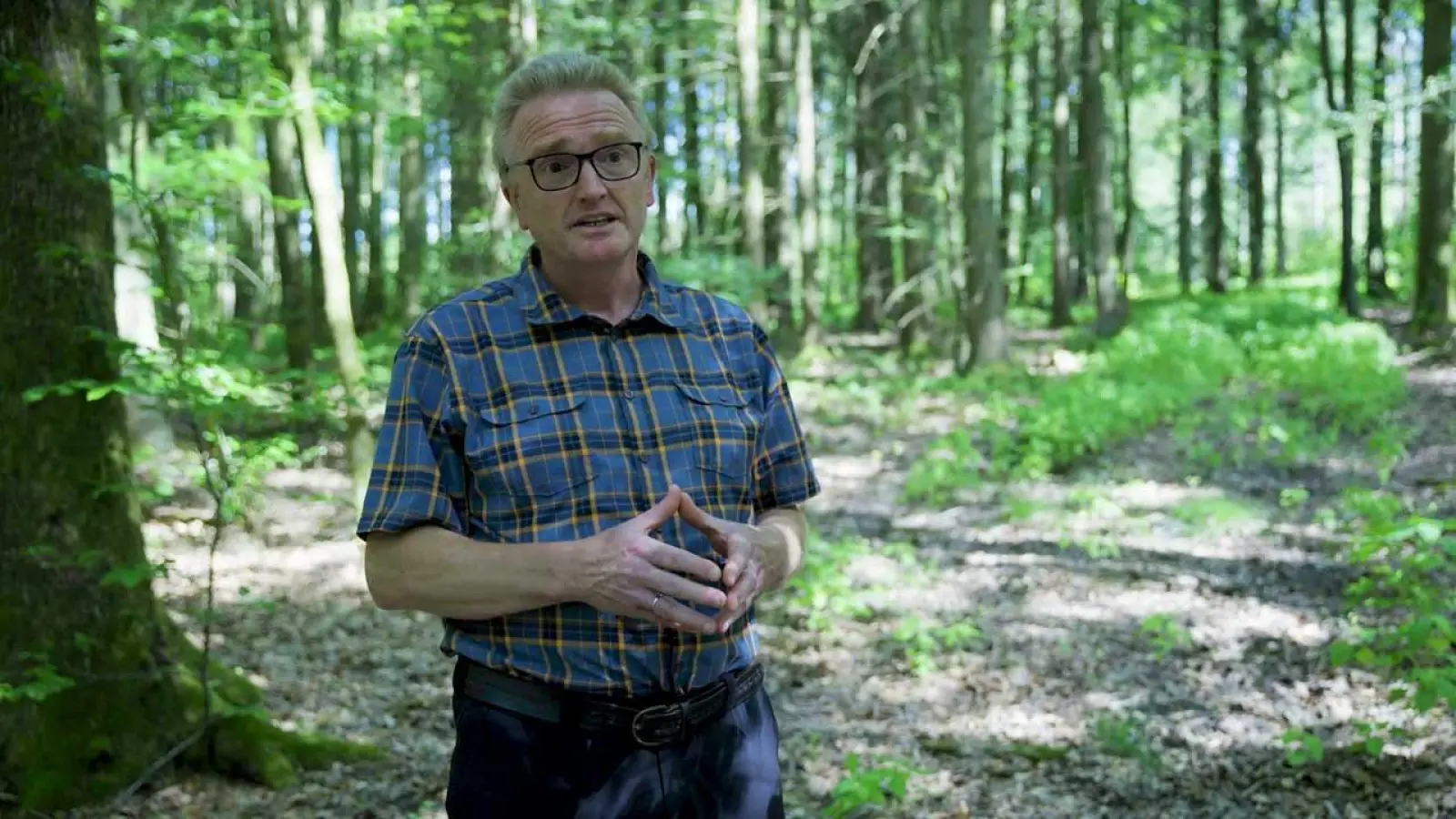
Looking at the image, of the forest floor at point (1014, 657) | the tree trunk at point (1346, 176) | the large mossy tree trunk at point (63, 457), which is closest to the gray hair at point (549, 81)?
the large mossy tree trunk at point (63, 457)

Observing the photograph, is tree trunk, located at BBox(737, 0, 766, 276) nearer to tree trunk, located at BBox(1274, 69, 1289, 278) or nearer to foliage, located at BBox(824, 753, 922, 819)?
foliage, located at BBox(824, 753, 922, 819)

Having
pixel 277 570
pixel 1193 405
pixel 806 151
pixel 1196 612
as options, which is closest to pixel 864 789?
pixel 1196 612

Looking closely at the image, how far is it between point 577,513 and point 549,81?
0.83 m

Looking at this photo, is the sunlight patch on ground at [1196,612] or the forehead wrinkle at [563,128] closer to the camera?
the forehead wrinkle at [563,128]

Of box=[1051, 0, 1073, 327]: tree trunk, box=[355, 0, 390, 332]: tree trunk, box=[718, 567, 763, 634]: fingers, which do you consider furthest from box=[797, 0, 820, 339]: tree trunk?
box=[718, 567, 763, 634]: fingers

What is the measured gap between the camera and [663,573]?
1799 mm

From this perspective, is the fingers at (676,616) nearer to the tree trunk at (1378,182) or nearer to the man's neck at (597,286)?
the man's neck at (597,286)

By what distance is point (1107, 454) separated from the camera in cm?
1002

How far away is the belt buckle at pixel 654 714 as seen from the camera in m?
1.99

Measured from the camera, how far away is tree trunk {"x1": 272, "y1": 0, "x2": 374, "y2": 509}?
7562 millimetres

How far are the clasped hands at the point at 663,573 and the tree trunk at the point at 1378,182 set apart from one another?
53.7 ft

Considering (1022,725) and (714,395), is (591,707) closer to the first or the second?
(714,395)

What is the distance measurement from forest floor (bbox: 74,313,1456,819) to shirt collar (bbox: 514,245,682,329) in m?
2.66

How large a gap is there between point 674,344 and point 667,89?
69.5ft
